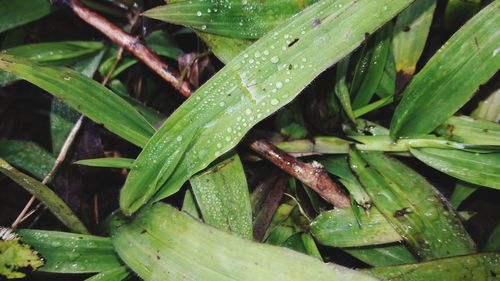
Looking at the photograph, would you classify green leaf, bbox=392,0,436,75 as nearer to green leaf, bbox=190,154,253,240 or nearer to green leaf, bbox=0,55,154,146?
green leaf, bbox=190,154,253,240

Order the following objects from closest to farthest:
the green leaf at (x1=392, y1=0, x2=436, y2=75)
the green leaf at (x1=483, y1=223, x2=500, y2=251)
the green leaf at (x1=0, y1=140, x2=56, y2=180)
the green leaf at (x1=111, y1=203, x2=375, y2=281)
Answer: the green leaf at (x1=111, y1=203, x2=375, y2=281) → the green leaf at (x1=483, y1=223, x2=500, y2=251) → the green leaf at (x1=392, y1=0, x2=436, y2=75) → the green leaf at (x1=0, y1=140, x2=56, y2=180)

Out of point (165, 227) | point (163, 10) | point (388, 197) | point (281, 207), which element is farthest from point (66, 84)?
point (388, 197)

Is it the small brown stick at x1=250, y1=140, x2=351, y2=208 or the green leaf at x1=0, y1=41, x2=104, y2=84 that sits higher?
the green leaf at x1=0, y1=41, x2=104, y2=84

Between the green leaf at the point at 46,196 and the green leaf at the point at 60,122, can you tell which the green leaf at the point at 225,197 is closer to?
the green leaf at the point at 46,196

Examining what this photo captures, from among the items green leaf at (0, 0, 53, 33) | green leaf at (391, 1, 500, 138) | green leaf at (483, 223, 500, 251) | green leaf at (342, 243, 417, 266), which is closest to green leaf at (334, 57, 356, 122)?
green leaf at (391, 1, 500, 138)

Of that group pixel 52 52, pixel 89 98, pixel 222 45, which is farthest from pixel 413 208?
pixel 52 52

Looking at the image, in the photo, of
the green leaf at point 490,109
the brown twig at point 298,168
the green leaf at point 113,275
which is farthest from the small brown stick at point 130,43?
the green leaf at point 490,109

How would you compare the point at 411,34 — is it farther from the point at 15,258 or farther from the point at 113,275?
the point at 15,258
